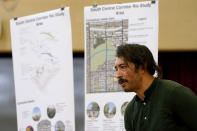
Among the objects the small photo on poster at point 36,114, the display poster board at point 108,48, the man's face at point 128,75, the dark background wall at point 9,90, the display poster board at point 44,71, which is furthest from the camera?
the dark background wall at point 9,90

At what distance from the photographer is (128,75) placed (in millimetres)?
2074

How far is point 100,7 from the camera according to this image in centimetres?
324

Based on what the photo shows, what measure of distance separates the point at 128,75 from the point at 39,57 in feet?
5.23

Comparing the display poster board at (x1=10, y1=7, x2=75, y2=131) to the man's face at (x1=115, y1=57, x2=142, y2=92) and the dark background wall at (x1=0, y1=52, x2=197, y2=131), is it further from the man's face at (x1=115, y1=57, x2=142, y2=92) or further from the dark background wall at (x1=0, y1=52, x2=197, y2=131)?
the man's face at (x1=115, y1=57, x2=142, y2=92)

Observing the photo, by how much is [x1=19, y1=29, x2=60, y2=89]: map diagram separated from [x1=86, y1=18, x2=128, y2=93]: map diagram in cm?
35

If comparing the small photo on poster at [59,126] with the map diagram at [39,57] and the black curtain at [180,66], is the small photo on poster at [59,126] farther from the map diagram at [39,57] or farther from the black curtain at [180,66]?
the black curtain at [180,66]

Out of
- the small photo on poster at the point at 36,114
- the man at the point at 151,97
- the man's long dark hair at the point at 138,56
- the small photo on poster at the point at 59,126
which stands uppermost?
the man's long dark hair at the point at 138,56

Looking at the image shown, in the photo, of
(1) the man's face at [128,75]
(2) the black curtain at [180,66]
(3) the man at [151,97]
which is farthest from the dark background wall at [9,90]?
(1) the man's face at [128,75]

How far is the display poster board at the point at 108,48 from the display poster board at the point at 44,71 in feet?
0.64

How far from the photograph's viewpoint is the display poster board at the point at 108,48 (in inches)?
122

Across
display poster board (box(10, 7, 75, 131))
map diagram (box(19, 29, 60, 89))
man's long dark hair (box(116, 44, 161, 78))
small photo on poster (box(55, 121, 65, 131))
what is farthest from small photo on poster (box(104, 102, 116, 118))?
man's long dark hair (box(116, 44, 161, 78))

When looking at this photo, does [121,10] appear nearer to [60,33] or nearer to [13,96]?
[60,33]

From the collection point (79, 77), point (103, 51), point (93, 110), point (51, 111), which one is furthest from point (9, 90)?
point (103, 51)

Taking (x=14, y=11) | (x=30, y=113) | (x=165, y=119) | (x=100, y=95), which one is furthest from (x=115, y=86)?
(x=14, y=11)
